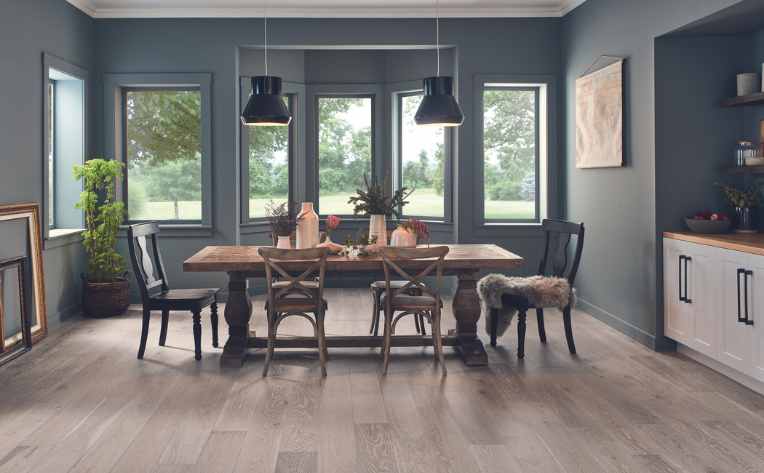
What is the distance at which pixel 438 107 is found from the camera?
4887 millimetres

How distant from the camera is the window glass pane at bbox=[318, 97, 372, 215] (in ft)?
29.0

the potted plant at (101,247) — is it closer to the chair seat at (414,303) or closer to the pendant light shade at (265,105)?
the pendant light shade at (265,105)

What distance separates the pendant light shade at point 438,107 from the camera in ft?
16.0

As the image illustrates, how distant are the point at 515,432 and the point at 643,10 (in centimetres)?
350

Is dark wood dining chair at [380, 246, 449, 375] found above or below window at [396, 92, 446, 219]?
below

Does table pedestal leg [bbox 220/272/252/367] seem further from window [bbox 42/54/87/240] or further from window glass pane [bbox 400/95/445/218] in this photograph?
window glass pane [bbox 400/95/445/218]

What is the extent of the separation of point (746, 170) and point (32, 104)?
543 centimetres

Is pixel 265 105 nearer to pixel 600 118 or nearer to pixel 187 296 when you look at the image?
pixel 187 296

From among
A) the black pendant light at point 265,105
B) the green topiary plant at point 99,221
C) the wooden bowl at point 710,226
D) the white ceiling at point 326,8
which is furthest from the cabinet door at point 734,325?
the green topiary plant at point 99,221

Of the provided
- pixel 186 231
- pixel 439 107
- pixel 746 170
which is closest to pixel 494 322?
pixel 439 107

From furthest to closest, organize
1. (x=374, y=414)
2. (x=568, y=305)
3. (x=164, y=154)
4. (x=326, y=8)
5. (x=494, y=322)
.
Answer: (x=164, y=154), (x=326, y=8), (x=494, y=322), (x=568, y=305), (x=374, y=414)

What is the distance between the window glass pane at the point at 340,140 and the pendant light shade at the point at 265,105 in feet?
12.2

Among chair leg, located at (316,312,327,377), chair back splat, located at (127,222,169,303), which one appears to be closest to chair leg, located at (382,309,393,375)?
chair leg, located at (316,312,327,377)

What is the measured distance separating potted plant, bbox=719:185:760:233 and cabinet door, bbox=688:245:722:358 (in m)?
0.50
